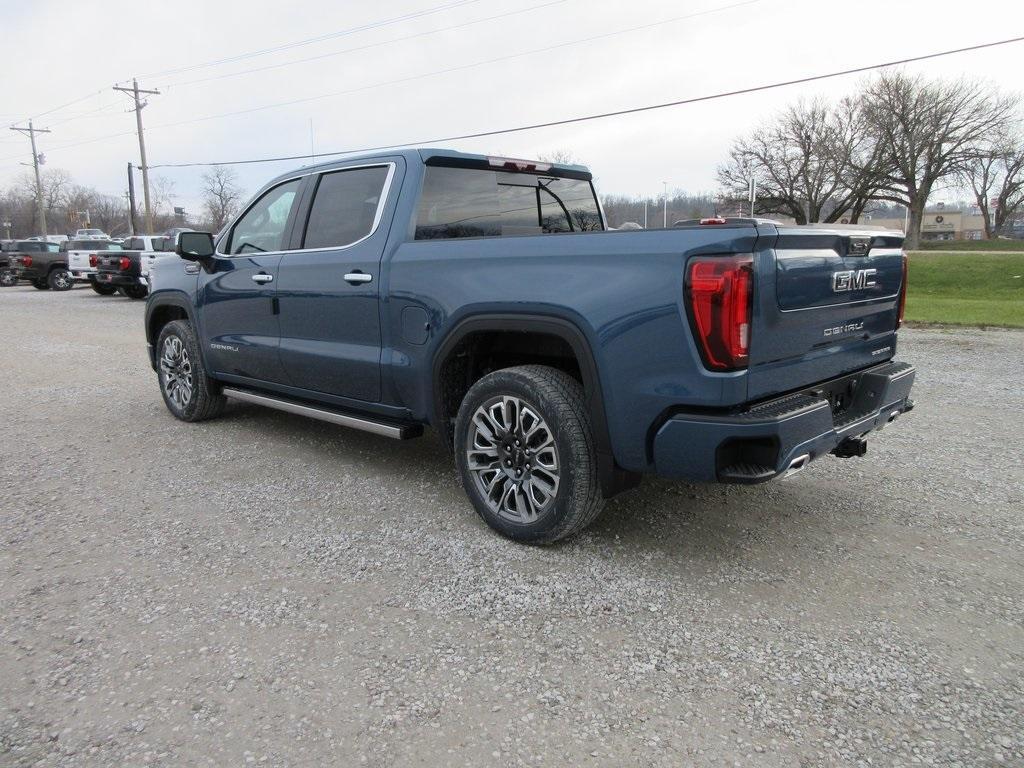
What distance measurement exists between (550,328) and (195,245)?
10.8 ft

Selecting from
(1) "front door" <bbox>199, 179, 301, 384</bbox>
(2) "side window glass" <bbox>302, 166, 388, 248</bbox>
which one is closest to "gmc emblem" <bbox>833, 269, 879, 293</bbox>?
(2) "side window glass" <bbox>302, 166, 388, 248</bbox>

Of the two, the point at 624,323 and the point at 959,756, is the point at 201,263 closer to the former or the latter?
the point at 624,323

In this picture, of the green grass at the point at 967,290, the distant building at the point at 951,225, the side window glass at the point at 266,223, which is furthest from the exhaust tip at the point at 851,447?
the distant building at the point at 951,225

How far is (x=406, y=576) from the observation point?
3.32 metres

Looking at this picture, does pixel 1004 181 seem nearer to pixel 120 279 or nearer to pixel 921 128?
pixel 921 128

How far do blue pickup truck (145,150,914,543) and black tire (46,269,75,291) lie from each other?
82.6 ft

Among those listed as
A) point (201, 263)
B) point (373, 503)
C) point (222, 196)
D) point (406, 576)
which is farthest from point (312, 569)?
point (222, 196)

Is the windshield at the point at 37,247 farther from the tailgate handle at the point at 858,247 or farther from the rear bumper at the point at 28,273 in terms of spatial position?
the tailgate handle at the point at 858,247

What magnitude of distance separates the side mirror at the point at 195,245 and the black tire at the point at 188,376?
749 mm

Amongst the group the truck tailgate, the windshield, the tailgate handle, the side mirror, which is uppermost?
the windshield

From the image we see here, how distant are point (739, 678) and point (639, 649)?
1.19 ft

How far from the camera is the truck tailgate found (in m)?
2.90

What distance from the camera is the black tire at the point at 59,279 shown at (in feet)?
86.2

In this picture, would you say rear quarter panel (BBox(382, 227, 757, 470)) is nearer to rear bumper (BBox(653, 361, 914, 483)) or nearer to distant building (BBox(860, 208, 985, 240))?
rear bumper (BBox(653, 361, 914, 483))
